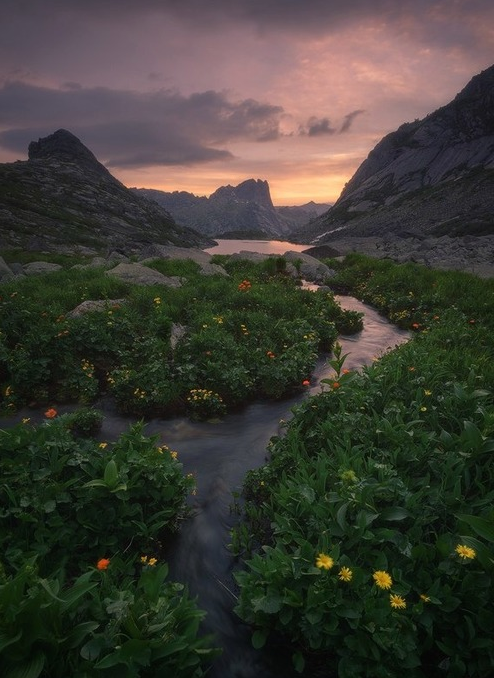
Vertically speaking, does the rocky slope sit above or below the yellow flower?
above

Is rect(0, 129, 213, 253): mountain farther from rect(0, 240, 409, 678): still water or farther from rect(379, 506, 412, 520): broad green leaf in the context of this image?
rect(379, 506, 412, 520): broad green leaf

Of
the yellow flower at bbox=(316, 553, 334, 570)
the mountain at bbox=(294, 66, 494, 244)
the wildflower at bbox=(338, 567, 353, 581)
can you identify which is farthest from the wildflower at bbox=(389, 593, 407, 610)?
the mountain at bbox=(294, 66, 494, 244)

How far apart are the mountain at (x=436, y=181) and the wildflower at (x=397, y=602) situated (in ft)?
303

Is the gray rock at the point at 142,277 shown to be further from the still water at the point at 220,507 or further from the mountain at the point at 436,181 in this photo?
the mountain at the point at 436,181

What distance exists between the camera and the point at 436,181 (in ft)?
496

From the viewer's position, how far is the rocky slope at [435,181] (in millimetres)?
108438

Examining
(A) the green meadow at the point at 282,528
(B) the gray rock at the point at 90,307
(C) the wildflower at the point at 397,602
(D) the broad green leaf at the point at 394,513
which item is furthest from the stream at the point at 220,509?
(B) the gray rock at the point at 90,307

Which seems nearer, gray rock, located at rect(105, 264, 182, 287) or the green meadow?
the green meadow

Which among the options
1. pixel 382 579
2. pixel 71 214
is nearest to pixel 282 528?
pixel 382 579

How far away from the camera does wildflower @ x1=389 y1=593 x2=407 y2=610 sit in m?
3.01

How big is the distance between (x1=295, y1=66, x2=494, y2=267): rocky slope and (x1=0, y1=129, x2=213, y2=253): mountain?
58922mm

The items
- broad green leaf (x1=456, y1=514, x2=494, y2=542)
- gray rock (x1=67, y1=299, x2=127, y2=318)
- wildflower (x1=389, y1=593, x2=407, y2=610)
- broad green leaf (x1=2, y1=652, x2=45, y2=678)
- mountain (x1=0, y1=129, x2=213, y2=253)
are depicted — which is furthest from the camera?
mountain (x1=0, y1=129, x2=213, y2=253)

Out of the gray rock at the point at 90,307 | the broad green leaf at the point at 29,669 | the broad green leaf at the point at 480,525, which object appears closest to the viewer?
the broad green leaf at the point at 29,669

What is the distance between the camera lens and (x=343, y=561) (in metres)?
3.29
